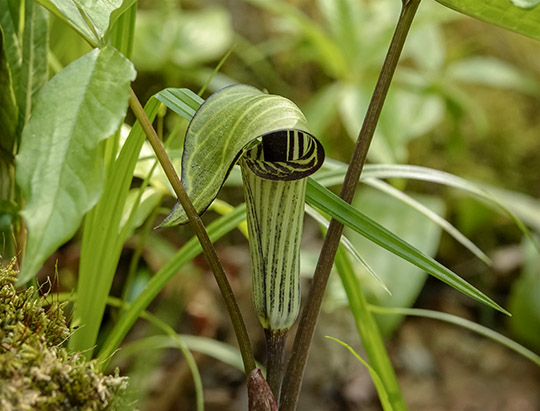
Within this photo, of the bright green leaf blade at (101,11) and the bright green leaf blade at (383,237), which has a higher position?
the bright green leaf blade at (101,11)

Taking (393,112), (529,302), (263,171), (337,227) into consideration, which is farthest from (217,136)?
(529,302)

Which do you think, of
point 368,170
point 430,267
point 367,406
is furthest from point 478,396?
point 430,267

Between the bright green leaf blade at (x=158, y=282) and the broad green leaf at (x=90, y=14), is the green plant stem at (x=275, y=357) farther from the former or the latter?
the broad green leaf at (x=90, y=14)

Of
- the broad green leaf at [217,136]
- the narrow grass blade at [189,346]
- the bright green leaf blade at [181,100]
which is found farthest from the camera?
the narrow grass blade at [189,346]

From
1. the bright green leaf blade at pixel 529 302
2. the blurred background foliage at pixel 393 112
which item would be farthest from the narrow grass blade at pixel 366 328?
the bright green leaf blade at pixel 529 302

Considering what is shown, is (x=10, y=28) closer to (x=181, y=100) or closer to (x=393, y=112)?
(x=181, y=100)
